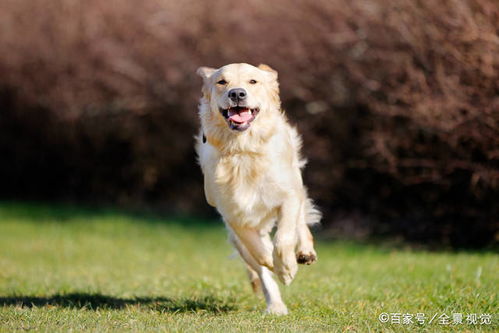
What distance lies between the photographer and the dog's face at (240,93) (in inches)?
194

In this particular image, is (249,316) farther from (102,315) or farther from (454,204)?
(454,204)

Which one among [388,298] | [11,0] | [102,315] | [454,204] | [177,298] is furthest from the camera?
[11,0]

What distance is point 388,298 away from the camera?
18.2 feet

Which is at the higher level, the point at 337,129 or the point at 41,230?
the point at 337,129

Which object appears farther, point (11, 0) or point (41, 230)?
point (11, 0)

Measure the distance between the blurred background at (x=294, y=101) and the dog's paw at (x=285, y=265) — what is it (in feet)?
14.7

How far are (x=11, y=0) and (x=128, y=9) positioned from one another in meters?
3.55

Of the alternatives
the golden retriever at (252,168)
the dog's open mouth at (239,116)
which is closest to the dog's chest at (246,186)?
the golden retriever at (252,168)

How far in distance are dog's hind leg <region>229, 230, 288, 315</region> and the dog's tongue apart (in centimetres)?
91

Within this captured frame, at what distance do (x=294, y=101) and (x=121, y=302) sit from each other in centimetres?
724

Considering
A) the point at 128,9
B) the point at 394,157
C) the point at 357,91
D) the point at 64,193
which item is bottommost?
the point at 64,193

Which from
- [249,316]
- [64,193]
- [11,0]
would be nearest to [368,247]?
[249,316]

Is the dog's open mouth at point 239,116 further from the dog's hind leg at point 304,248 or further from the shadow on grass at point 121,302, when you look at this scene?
the shadow on grass at point 121,302

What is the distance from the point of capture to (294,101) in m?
12.5
